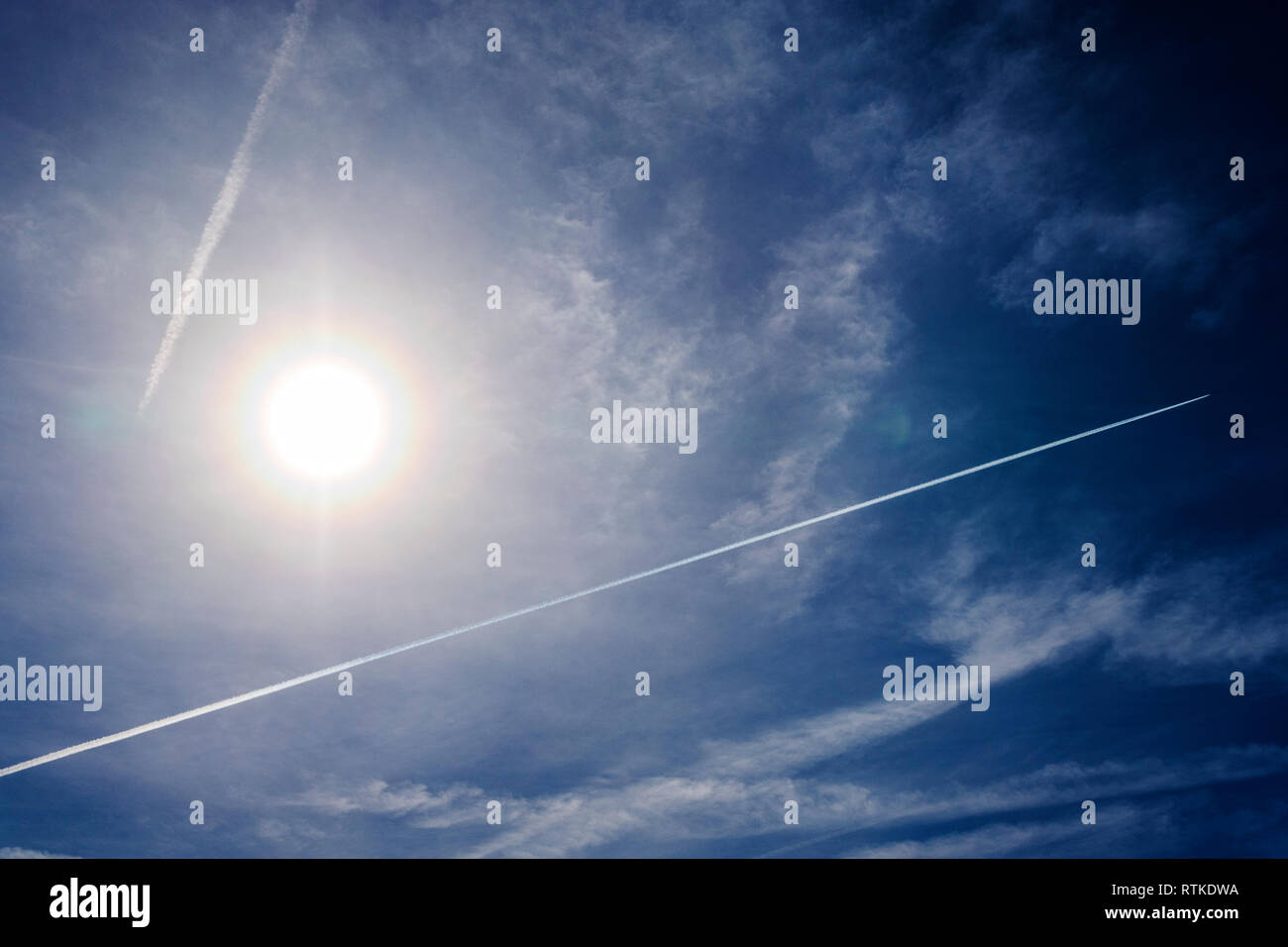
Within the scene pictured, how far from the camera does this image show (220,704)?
28188 millimetres
